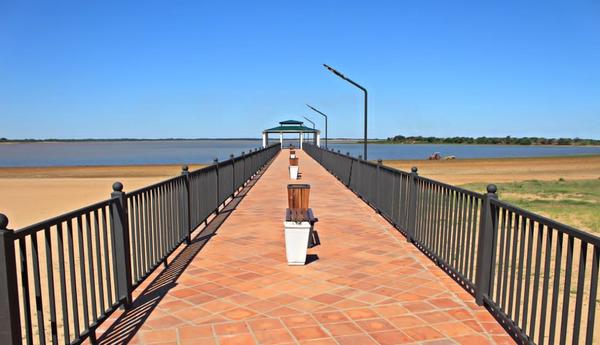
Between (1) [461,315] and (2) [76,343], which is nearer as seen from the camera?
(2) [76,343]

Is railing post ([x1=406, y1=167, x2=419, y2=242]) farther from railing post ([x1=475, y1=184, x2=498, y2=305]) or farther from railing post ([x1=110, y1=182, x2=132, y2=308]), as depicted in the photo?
railing post ([x1=110, y1=182, x2=132, y2=308])

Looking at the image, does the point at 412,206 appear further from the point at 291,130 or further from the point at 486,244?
the point at 291,130

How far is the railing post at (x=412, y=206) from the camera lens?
255 inches

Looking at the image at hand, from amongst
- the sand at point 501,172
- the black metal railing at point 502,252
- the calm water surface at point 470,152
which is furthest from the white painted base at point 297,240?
the calm water surface at point 470,152

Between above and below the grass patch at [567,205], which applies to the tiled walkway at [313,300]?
above

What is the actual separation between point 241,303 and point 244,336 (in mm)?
713

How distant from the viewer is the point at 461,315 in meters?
4.11

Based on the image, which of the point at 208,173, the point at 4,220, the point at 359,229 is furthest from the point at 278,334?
the point at 208,173

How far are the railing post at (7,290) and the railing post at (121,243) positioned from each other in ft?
4.99

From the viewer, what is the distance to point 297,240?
18.2ft

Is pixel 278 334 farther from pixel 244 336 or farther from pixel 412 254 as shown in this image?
pixel 412 254

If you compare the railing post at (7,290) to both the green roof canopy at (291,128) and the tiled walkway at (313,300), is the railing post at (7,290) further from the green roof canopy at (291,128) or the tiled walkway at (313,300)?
the green roof canopy at (291,128)

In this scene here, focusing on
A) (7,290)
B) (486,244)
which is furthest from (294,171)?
(7,290)

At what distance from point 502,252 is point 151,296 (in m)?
3.38
